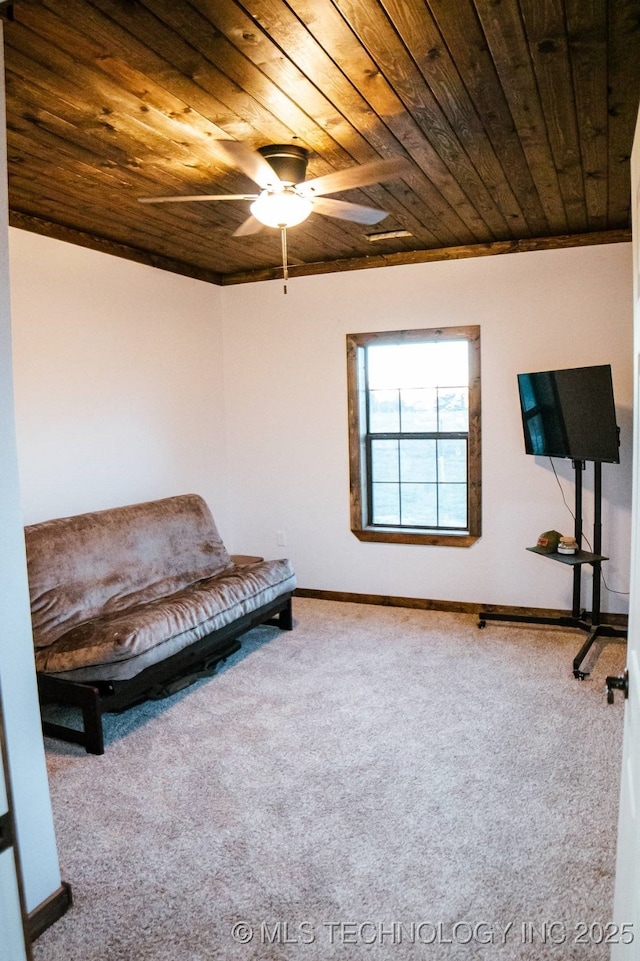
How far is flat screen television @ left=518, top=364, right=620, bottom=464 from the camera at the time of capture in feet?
11.4

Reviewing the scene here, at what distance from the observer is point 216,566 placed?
4285 millimetres

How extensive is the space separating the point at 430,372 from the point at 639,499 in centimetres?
351

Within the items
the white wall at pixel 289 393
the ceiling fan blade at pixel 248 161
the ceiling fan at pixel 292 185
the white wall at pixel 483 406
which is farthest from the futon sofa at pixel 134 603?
the ceiling fan blade at pixel 248 161

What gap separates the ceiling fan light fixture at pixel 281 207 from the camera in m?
2.61

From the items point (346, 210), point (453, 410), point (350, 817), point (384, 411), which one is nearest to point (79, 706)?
point (350, 817)

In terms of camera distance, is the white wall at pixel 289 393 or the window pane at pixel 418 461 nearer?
the white wall at pixel 289 393

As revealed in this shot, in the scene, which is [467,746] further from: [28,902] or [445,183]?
[445,183]

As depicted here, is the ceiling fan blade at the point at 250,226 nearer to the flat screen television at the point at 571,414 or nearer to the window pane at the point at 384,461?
the flat screen television at the point at 571,414

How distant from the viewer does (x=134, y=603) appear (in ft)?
11.5

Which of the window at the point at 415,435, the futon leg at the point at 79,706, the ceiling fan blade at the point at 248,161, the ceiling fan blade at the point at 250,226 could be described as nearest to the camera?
the ceiling fan blade at the point at 248,161

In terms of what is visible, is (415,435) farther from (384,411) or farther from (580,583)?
(580,583)

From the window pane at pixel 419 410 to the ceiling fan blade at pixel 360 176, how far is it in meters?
2.35

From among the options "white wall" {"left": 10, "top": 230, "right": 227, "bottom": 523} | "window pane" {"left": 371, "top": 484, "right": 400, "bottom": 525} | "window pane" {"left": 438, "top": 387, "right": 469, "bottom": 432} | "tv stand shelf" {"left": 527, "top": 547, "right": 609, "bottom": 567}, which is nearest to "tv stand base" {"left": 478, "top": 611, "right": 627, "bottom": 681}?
"tv stand shelf" {"left": 527, "top": 547, "right": 609, "bottom": 567}

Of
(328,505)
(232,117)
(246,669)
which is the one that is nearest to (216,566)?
(246,669)
